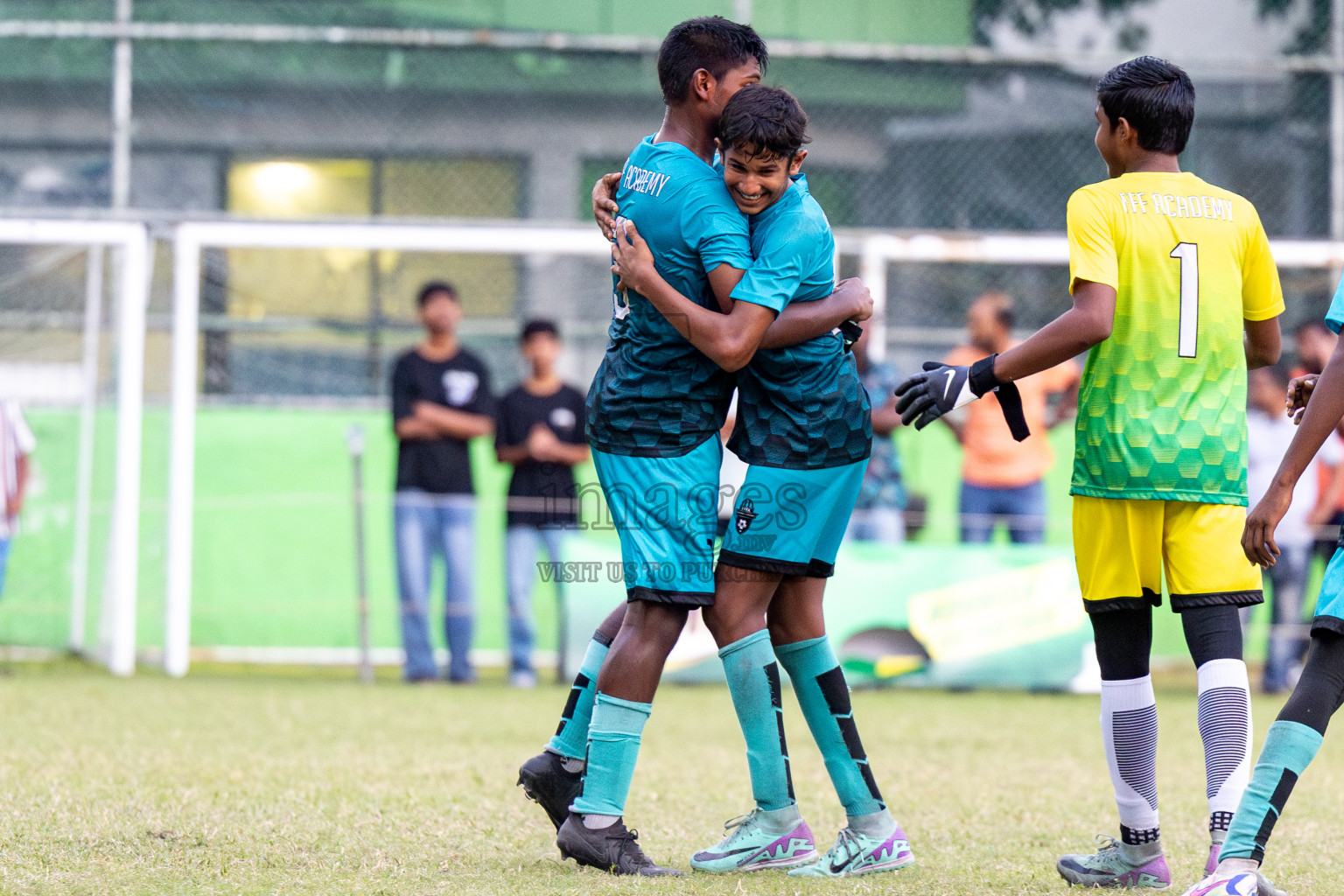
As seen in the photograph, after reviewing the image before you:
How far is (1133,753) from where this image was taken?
3.78 metres

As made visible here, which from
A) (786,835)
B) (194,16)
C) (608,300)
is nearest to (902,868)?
(786,835)

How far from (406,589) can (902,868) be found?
5.99 metres

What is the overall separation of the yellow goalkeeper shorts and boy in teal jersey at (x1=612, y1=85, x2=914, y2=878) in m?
0.62

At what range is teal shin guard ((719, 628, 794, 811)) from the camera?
3.88 m

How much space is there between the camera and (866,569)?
9.10 meters

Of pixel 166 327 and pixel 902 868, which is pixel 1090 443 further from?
pixel 166 327

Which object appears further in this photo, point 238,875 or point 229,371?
point 229,371

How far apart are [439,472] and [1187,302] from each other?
6553 mm

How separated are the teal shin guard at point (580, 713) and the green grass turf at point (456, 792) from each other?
27cm

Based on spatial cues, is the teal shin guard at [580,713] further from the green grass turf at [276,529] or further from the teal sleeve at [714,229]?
the green grass turf at [276,529]

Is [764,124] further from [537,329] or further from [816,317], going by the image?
[537,329]

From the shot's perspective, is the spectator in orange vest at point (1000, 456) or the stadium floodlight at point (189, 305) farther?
the spectator in orange vest at point (1000, 456)

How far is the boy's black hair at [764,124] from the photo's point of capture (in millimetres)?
3641

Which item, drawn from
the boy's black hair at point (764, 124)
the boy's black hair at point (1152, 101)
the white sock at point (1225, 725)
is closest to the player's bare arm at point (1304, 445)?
the white sock at point (1225, 725)
